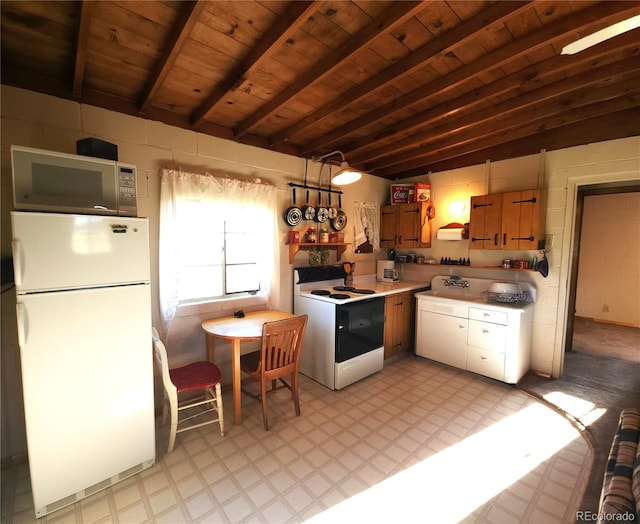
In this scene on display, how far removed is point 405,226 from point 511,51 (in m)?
2.46

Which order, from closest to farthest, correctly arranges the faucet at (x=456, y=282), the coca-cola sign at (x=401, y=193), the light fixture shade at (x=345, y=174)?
the light fixture shade at (x=345, y=174), the faucet at (x=456, y=282), the coca-cola sign at (x=401, y=193)

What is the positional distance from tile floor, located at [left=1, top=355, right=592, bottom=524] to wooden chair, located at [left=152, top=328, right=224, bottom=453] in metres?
0.15

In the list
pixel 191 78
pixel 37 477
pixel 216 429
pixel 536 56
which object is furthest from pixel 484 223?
pixel 37 477

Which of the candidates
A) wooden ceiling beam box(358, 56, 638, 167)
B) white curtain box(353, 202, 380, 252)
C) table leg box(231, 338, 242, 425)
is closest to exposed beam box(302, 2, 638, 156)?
wooden ceiling beam box(358, 56, 638, 167)

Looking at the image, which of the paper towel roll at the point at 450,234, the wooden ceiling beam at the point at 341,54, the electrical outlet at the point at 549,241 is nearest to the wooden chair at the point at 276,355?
the wooden ceiling beam at the point at 341,54

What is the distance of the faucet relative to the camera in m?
3.67

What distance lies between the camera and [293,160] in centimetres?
326

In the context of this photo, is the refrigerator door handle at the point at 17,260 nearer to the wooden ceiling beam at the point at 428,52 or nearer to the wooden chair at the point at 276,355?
the wooden chair at the point at 276,355

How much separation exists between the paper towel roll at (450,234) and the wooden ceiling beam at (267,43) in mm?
2976

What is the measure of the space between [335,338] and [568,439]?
1942 millimetres

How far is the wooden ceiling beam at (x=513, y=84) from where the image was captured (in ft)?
5.42

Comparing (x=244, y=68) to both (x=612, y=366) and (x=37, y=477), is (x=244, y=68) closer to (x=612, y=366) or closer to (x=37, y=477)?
(x=37, y=477)

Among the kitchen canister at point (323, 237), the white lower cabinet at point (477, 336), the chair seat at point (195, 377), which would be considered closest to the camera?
the chair seat at point (195, 377)

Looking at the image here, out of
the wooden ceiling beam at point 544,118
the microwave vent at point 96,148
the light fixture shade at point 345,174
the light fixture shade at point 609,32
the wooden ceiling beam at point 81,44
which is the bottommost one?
the microwave vent at point 96,148
